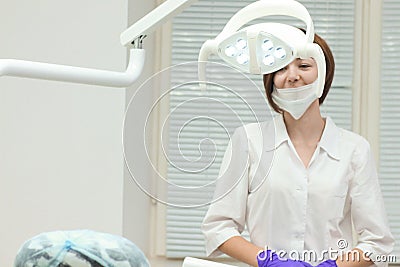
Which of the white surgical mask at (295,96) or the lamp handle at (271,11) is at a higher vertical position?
the lamp handle at (271,11)

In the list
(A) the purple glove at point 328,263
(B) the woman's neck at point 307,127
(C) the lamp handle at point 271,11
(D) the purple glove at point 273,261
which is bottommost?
(A) the purple glove at point 328,263

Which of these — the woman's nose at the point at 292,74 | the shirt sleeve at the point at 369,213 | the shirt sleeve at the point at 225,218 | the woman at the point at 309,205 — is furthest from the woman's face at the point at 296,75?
the shirt sleeve at the point at 369,213

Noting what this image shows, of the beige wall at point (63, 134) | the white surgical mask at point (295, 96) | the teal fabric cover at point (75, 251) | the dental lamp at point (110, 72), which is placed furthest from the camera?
the beige wall at point (63, 134)

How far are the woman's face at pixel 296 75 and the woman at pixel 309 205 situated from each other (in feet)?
0.41

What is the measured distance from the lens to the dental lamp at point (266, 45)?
1.17 meters

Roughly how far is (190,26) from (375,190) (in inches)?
55.5

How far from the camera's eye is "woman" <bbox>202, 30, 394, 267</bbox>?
7.78 feet

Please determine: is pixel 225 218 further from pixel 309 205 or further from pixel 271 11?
pixel 271 11

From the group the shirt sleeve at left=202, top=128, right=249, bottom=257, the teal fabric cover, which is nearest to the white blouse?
the shirt sleeve at left=202, top=128, right=249, bottom=257

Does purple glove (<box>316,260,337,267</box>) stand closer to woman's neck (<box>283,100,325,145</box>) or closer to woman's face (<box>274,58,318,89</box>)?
woman's neck (<box>283,100,325,145</box>)

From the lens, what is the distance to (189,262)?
1.10m

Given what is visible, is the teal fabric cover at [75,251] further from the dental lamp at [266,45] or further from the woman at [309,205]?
the woman at [309,205]

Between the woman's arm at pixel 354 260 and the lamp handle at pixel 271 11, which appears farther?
the woman's arm at pixel 354 260

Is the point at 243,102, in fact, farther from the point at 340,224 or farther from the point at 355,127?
the point at 355,127
